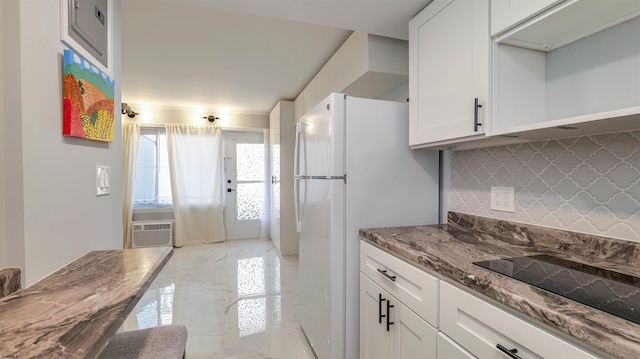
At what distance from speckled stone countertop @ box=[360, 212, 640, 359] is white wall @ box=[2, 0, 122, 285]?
1209 millimetres

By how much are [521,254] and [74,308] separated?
4.56 feet

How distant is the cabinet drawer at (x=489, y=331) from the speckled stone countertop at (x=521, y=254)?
36 millimetres

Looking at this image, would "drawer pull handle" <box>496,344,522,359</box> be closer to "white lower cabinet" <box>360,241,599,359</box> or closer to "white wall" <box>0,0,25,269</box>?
"white lower cabinet" <box>360,241,599,359</box>

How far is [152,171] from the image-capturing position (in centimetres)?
464

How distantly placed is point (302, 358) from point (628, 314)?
1.70 metres

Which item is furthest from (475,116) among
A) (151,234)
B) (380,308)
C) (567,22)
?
(151,234)

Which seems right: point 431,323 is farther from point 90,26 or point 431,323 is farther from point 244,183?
point 244,183

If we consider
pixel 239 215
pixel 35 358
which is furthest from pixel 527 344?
pixel 239 215

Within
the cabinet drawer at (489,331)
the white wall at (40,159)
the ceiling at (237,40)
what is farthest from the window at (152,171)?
the cabinet drawer at (489,331)

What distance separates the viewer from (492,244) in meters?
1.25

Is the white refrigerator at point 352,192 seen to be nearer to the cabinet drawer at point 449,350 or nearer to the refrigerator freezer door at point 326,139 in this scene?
the refrigerator freezer door at point 326,139

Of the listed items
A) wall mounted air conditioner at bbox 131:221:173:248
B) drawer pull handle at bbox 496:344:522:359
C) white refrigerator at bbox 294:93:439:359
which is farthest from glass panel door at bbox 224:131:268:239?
drawer pull handle at bbox 496:344:522:359

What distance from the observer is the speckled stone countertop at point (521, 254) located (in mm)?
569

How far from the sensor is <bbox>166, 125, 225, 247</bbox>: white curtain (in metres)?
4.57
